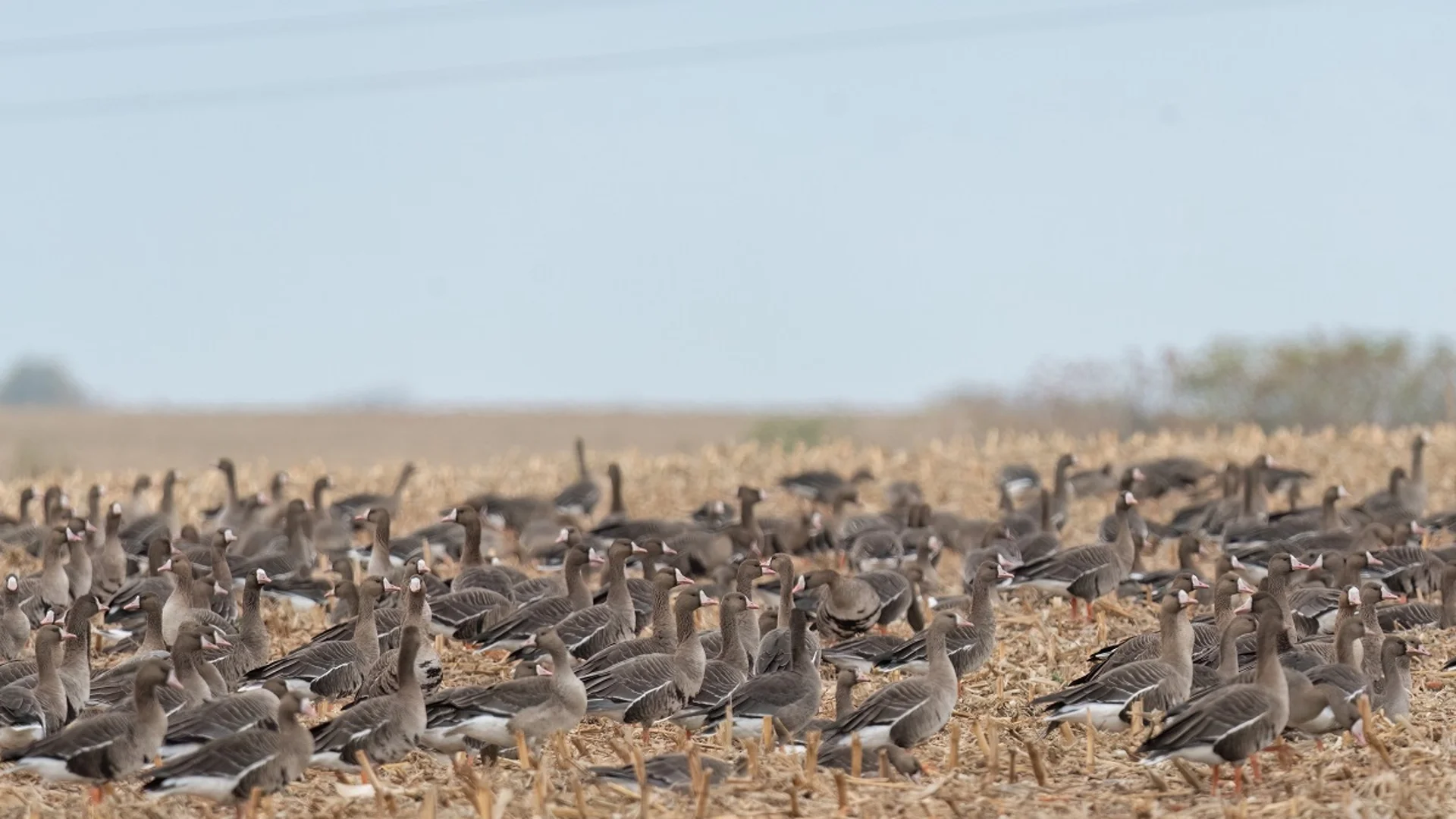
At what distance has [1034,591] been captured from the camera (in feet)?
66.3

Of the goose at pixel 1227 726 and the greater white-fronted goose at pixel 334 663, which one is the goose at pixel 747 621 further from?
the goose at pixel 1227 726

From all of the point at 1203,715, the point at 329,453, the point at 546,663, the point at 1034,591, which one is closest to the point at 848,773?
the point at 1203,715

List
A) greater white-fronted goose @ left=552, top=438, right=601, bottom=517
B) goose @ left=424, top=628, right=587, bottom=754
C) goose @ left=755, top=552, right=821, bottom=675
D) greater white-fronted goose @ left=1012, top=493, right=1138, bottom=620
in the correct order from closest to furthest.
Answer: goose @ left=424, top=628, right=587, bottom=754
goose @ left=755, top=552, right=821, bottom=675
greater white-fronted goose @ left=1012, top=493, right=1138, bottom=620
greater white-fronted goose @ left=552, top=438, right=601, bottom=517

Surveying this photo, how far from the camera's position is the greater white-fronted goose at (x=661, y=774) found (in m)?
10.8

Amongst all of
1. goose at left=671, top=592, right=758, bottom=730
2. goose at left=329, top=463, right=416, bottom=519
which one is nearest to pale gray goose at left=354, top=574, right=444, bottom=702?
goose at left=671, top=592, right=758, bottom=730

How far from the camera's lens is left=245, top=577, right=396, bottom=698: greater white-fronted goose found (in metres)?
13.6

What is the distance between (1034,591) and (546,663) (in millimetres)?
7753

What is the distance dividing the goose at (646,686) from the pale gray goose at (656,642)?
273 mm

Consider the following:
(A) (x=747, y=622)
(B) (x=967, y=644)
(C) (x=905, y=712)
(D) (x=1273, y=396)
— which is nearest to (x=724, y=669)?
(C) (x=905, y=712)

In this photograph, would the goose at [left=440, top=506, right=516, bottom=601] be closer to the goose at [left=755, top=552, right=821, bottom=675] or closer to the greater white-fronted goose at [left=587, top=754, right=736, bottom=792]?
the goose at [left=755, top=552, right=821, bottom=675]

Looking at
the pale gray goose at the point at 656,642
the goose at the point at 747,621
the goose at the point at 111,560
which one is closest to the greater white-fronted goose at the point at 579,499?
the goose at the point at 111,560

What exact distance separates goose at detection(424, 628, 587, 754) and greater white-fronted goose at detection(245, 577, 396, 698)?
1673mm

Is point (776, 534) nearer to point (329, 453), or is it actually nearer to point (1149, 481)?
point (1149, 481)

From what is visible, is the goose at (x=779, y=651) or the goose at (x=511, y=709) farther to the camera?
the goose at (x=779, y=651)
